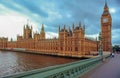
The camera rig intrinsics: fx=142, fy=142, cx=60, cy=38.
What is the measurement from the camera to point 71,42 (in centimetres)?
7056

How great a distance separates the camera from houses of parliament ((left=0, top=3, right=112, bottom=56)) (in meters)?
67.6

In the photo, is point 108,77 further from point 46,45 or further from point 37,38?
point 37,38

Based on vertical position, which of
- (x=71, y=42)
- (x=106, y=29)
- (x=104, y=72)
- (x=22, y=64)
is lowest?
(x=22, y=64)

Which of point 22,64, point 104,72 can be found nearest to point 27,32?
point 22,64

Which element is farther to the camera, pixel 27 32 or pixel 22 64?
pixel 27 32

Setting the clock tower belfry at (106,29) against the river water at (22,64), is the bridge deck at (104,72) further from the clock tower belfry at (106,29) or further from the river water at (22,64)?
the clock tower belfry at (106,29)

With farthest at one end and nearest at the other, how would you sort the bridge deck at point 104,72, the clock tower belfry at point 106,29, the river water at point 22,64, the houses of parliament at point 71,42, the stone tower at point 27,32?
1. the stone tower at point 27,32
2. the clock tower belfry at point 106,29
3. the houses of parliament at point 71,42
4. the river water at point 22,64
5. the bridge deck at point 104,72

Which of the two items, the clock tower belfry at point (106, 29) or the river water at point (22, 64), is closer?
the river water at point (22, 64)

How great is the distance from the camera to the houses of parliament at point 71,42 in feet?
222

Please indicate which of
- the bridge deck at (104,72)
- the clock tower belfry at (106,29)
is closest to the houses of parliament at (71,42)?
the clock tower belfry at (106,29)

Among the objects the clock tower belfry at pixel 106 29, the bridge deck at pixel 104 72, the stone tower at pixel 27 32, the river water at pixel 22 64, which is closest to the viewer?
the bridge deck at pixel 104 72

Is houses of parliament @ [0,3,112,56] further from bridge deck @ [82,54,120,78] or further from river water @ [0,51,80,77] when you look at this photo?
bridge deck @ [82,54,120,78]

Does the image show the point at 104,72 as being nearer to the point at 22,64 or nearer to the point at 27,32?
the point at 22,64

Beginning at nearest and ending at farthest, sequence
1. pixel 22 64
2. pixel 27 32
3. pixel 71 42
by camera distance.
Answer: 1. pixel 22 64
2. pixel 71 42
3. pixel 27 32
